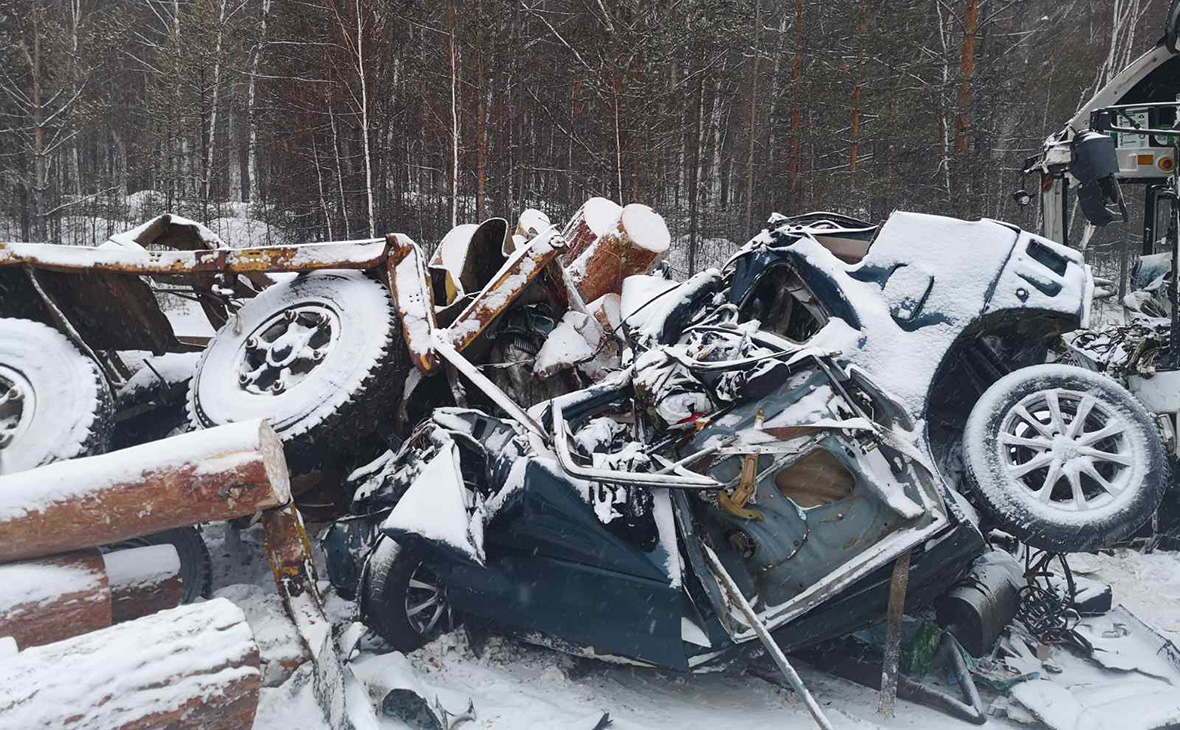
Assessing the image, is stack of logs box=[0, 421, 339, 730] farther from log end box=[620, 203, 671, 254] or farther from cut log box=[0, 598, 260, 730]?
log end box=[620, 203, 671, 254]

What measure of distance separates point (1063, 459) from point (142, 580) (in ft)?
13.2

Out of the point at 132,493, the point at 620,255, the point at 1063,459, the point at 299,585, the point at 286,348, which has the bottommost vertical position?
the point at 299,585

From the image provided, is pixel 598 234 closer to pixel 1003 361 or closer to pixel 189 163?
pixel 1003 361

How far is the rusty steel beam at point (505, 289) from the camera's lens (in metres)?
4.14

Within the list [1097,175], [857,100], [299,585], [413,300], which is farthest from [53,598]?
[857,100]

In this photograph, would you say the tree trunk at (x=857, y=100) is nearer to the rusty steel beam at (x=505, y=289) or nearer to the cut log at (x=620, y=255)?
the cut log at (x=620, y=255)

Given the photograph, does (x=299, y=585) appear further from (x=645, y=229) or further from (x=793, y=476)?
(x=645, y=229)

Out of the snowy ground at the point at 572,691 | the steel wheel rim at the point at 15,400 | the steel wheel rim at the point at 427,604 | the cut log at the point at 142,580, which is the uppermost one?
the steel wheel rim at the point at 15,400

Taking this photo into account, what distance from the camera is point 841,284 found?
3.22 meters

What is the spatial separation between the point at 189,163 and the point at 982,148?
64.0 feet

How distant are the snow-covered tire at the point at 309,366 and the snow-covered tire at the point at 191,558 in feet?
1.97

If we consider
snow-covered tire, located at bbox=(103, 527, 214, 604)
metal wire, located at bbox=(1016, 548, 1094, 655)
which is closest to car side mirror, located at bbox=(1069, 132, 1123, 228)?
metal wire, located at bbox=(1016, 548, 1094, 655)

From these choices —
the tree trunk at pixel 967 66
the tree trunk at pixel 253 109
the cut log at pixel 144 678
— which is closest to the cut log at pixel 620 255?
the cut log at pixel 144 678

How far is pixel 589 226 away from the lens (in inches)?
245
